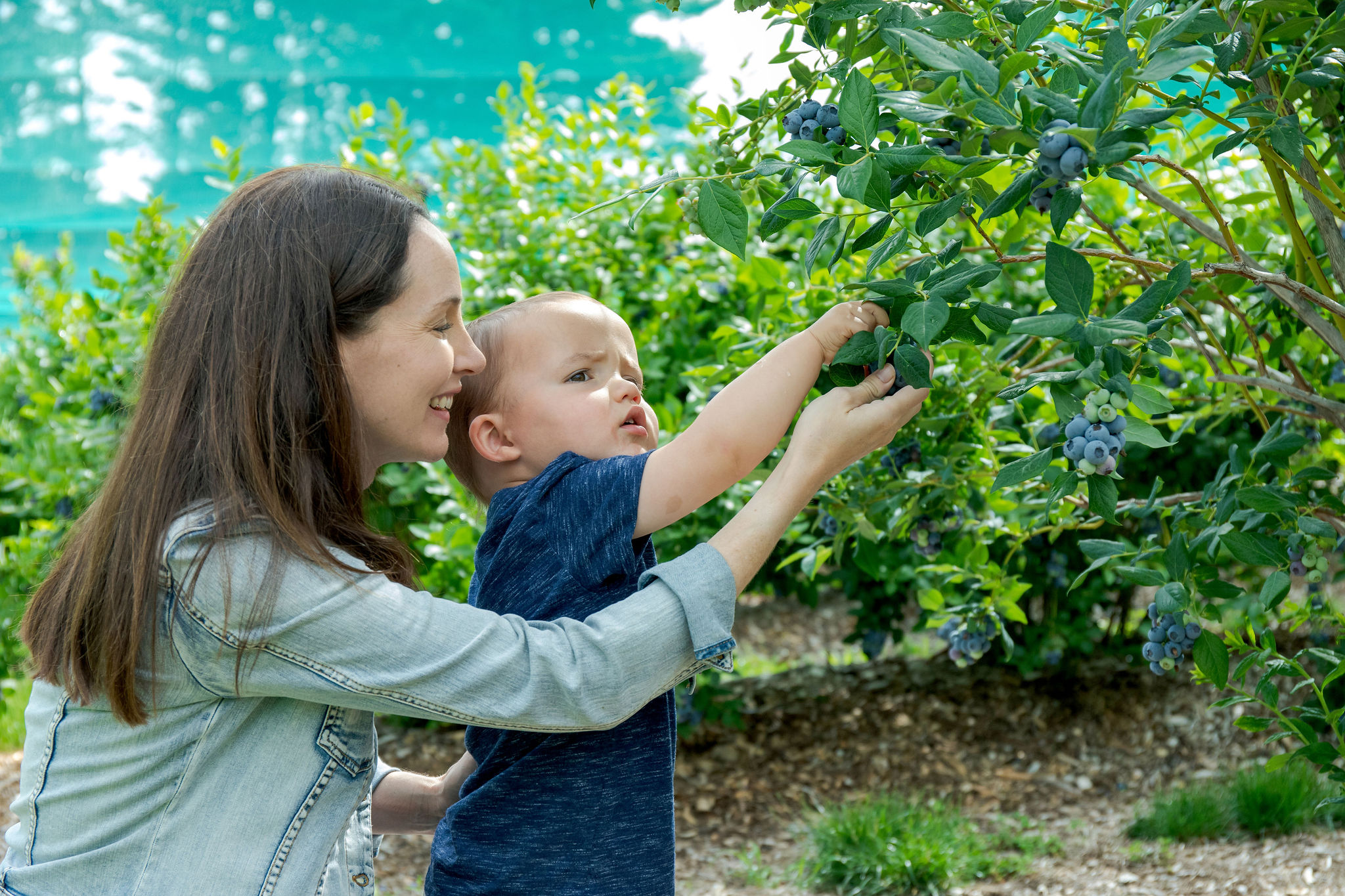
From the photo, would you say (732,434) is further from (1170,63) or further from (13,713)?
(13,713)

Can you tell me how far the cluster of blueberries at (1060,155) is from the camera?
3.13 feet

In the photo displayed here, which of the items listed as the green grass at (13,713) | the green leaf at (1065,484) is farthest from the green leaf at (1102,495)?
the green grass at (13,713)

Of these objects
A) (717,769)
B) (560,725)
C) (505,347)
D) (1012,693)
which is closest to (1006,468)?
(560,725)

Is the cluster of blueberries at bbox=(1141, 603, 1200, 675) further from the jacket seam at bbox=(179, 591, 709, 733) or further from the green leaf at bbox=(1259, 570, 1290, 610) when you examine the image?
the jacket seam at bbox=(179, 591, 709, 733)

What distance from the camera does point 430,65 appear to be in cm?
622

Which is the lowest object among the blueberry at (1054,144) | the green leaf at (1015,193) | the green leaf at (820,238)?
the green leaf at (820,238)

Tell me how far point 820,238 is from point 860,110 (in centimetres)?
14

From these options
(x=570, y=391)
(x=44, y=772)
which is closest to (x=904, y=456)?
(x=570, y=391)

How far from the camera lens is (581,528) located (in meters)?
1.31

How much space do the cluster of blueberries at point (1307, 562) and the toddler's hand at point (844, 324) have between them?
0.66m

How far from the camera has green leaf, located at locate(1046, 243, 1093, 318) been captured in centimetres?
108

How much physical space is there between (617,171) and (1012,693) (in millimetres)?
2194

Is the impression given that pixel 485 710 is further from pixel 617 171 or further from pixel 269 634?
pixel 617 171

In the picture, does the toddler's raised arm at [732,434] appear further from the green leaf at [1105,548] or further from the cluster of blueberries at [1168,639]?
the cluster of blueberries at [1168,639]
